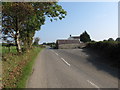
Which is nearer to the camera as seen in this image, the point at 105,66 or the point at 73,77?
the point at 73,77

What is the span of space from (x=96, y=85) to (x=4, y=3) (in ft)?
32.0

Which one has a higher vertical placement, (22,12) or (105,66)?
(22,12)

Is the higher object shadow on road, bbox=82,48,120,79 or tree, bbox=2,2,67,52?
tree, bbox=2,2,67,52

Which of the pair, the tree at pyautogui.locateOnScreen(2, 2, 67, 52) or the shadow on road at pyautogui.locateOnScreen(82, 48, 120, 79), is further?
the tree at pyautogui.locateOnScreen(2, 2, 67, 52)

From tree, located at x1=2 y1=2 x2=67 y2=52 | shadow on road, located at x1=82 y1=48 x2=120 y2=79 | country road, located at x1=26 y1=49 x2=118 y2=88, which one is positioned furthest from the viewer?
tree, located at x1=2 y1=2 x2=67 y2=52

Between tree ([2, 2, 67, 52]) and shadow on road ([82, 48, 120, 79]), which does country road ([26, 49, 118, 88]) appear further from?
tree ([2, 2, 67, 52])

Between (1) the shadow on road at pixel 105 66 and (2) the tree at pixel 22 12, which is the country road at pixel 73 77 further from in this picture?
(2) the tree at pixel 22 12

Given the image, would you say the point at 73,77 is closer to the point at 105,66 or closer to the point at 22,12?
the point at 105,66

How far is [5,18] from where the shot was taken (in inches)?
731

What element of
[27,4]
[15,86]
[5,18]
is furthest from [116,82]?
[5,18]

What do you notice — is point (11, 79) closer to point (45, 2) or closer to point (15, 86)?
point (15, 86)

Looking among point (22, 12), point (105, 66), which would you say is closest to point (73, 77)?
point (105, 66)

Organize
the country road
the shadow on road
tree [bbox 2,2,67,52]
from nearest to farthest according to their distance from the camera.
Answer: the country road → the shadow on road → tree [bbox 2,2,67,52]

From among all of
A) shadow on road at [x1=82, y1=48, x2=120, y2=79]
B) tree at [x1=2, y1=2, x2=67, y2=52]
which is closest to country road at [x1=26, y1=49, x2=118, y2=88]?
shadow on road at [x1=82, y1=48, x2=120, y2=79]
